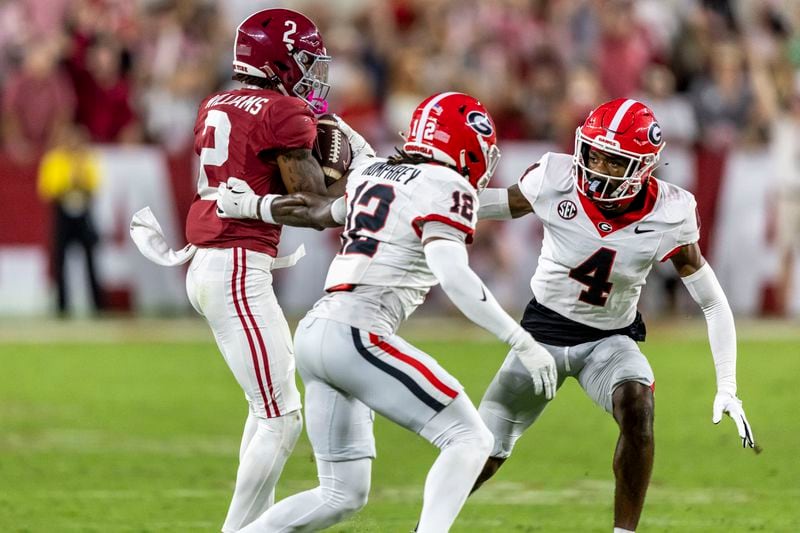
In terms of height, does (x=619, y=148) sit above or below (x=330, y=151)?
above

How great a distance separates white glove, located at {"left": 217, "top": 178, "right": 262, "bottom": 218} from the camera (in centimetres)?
548

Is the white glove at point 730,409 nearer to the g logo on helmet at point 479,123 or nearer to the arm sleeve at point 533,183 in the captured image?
the arm sleeve at point 533,183

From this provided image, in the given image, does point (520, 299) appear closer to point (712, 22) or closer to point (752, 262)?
point (752, 262)

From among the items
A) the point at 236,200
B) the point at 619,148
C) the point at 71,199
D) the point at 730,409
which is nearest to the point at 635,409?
the point at 730,409

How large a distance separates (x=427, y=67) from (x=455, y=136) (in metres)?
9.96

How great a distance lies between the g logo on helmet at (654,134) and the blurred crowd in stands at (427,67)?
27.3 ft

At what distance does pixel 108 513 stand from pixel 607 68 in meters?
9.50

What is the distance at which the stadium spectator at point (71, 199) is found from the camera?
13984 millimetres

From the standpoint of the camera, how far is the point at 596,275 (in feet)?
19.2

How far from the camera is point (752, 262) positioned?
1441 cm

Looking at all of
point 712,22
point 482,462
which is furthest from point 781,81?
point 482,462

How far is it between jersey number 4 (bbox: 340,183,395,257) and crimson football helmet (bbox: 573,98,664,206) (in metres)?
1.10

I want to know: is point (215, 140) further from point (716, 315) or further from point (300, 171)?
point (716, 315)

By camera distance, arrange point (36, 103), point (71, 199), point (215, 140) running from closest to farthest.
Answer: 1. point (215, 140)
2. point (71, 199)
3. point (36, 103)
